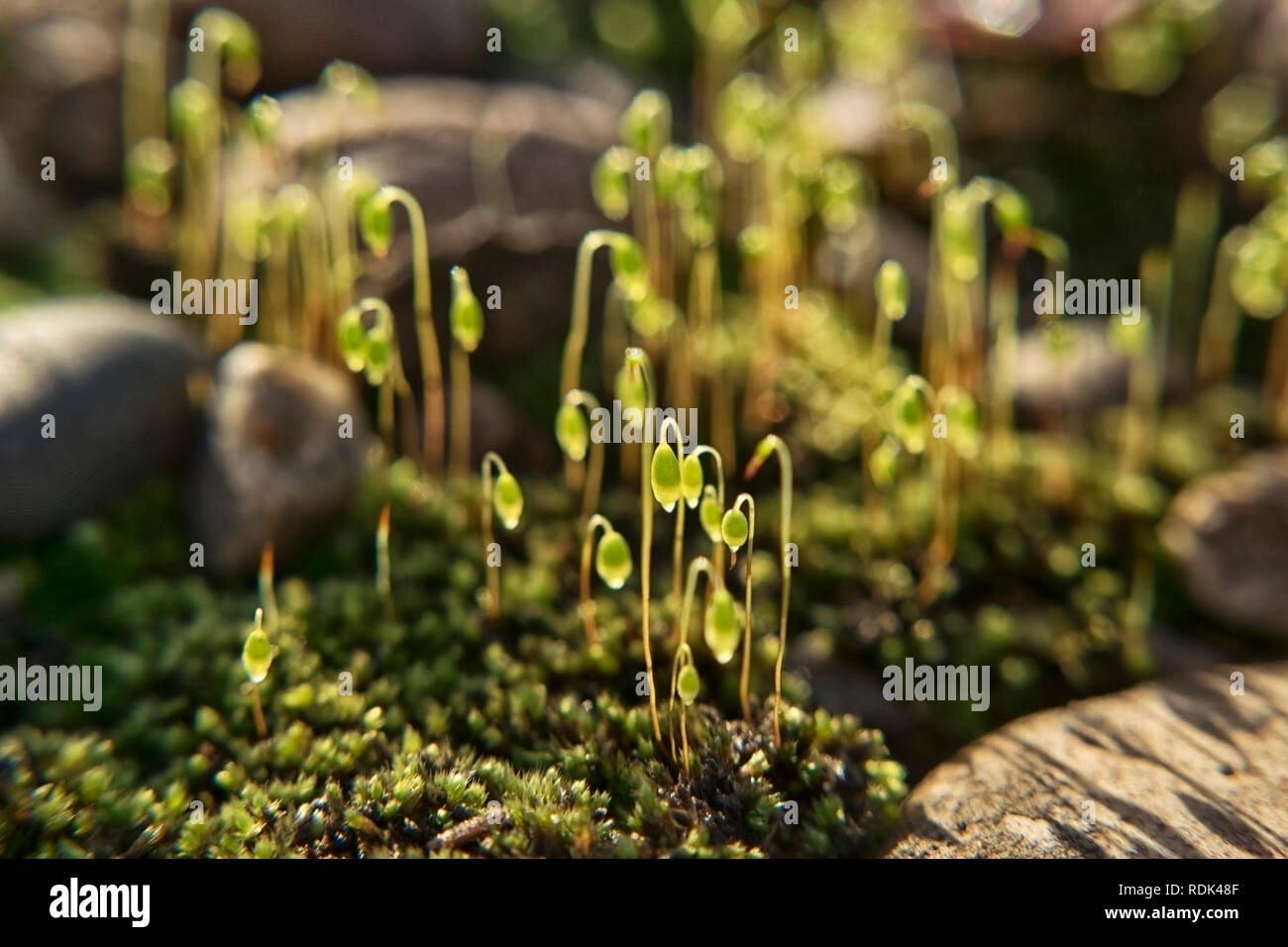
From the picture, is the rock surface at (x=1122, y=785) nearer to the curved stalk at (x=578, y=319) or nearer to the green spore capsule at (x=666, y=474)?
the green spore capsule at (x=666, y=474)

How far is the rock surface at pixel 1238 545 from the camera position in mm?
3043

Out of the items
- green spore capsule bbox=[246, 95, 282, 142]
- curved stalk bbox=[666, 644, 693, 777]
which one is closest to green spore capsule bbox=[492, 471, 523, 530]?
curved stalk bbox=[666, 644, 693, 777]

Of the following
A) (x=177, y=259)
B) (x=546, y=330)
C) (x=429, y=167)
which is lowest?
(x=546, y=330)

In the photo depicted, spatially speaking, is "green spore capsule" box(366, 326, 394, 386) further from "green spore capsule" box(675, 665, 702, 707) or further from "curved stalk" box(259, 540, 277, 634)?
"green spore capsule" box(675, 665, 702, 707)

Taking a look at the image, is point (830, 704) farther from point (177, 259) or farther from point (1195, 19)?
point (1195, 19)

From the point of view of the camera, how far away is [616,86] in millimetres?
5504

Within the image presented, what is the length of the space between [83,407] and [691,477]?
6.99 feet

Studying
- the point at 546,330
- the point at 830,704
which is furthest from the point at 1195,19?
the point at 830,704

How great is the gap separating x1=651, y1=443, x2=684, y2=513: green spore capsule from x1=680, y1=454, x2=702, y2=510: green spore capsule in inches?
0.6

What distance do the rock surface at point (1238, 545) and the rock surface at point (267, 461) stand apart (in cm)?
281

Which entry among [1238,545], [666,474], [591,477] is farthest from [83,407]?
[1238,545]

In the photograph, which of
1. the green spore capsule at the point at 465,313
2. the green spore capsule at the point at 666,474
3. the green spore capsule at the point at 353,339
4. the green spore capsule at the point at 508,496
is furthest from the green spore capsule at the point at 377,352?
the green spore capsule at the point at 666,474

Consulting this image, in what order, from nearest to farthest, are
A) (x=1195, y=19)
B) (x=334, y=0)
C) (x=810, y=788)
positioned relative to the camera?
(x=810, y=788)
(x=1195, y=19)
(x=334, y=0)
